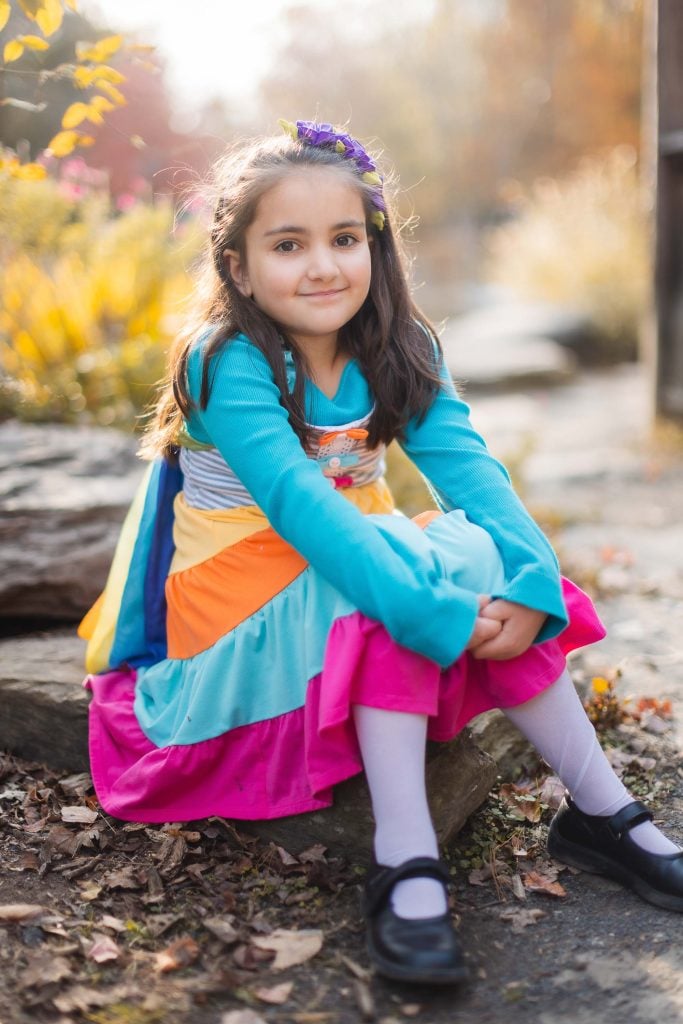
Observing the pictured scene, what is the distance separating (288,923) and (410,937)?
29 cm

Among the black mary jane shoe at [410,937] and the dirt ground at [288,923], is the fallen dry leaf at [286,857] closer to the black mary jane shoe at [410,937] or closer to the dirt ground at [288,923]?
the dirt ground at [288,923]

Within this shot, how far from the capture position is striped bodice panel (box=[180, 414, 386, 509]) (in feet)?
6.72

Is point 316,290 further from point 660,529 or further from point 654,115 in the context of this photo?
point 654,115

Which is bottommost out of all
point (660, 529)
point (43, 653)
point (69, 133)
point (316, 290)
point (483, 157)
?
point (660, 529)

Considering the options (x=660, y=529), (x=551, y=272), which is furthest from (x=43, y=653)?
(x=551, y=272)

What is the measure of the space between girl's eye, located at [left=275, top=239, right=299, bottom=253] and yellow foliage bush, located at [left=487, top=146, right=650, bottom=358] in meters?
8.87

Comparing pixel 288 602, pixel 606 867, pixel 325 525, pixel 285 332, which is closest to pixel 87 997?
pixel 288 602

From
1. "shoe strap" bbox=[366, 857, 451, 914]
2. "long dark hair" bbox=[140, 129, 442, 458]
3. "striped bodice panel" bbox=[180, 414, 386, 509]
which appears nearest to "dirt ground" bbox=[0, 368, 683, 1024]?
"shoe strap" bbox=[366, 857, 451, 914]

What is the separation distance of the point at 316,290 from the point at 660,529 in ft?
9.47

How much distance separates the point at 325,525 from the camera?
171 centimetres

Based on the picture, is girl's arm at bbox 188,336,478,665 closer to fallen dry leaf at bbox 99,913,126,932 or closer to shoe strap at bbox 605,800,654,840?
shoe strap at bbox 605,800,654,840

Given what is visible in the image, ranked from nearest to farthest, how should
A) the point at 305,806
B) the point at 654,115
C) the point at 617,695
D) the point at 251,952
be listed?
the point at 251,952
the point at 305,806
the point at 617,695
the point at 654,115

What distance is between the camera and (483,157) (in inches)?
1094

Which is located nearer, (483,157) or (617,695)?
(617,695)
